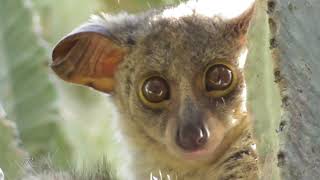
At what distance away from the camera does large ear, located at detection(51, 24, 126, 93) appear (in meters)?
2.32

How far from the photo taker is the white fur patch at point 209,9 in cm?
233

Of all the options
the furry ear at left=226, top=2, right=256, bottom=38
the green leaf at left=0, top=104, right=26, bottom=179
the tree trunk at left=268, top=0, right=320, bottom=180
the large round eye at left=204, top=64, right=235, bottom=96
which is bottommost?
the tree trunk at left=268, top=0, right=320, bottom=180

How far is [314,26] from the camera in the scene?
1080mm

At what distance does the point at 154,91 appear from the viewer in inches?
90.0

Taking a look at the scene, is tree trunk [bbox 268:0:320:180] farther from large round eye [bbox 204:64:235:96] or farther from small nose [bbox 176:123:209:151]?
large round eye [bbox 204:64:235:96]

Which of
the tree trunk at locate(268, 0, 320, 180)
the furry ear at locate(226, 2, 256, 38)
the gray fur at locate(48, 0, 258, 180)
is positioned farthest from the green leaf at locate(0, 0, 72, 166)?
the tree trunk at locate(268, 0, 320, 180)

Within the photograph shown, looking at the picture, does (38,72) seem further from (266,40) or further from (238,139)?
(266,40)

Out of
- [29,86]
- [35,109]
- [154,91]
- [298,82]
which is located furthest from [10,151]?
[298,82]

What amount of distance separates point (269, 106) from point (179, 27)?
1.13 m

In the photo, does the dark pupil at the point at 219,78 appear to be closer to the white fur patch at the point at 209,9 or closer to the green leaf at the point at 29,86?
the white fur patch at the point at 209,9

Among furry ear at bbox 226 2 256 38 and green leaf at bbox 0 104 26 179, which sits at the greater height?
furry ear at bbox 226 2 256 38

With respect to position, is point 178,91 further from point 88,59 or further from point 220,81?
point 88,59

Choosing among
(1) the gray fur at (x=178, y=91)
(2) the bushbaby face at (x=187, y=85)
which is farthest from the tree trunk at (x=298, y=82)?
(2) the bushbaby face at (x=187, y=85)

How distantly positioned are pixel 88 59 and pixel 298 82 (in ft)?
4.72
